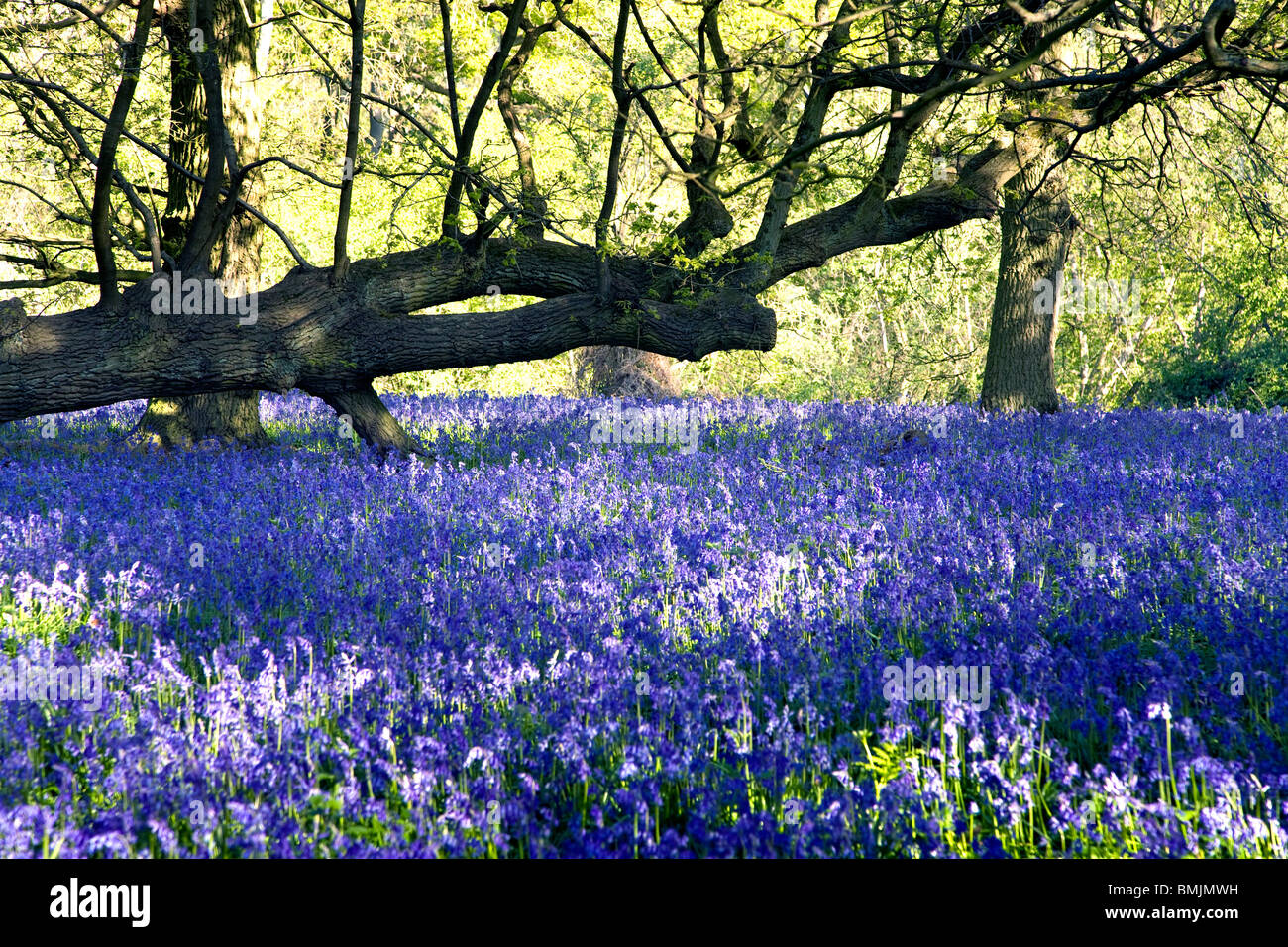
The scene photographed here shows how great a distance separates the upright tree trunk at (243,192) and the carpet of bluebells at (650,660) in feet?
7.76

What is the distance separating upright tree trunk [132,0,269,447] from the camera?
32.5 feet

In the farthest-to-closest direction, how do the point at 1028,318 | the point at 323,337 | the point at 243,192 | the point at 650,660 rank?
the point at 1028,318 → the point at 243,192 → the point at 323,337 → the point at 650,660

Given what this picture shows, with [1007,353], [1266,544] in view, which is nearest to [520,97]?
[1007,353]

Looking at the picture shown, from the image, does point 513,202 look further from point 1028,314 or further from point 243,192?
point 1028,314

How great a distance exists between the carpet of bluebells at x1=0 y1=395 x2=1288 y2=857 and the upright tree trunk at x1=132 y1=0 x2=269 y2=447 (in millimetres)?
2365

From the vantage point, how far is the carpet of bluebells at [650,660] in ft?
8.87

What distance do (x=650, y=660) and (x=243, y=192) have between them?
8122mm

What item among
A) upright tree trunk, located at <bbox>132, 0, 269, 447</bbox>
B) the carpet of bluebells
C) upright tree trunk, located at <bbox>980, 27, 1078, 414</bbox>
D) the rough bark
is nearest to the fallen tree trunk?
the rough bark

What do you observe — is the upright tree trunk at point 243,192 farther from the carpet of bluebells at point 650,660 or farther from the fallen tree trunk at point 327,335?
the carpet of bluebells at point 650,660

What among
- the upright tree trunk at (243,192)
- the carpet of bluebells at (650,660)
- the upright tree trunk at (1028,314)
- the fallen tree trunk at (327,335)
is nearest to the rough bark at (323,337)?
the fallen tree trunk at (327,335)

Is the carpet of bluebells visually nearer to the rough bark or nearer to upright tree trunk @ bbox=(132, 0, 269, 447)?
the rough bark

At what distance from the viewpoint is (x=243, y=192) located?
10039 millimetres

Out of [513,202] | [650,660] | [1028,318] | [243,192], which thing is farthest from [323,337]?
[1028,318]
